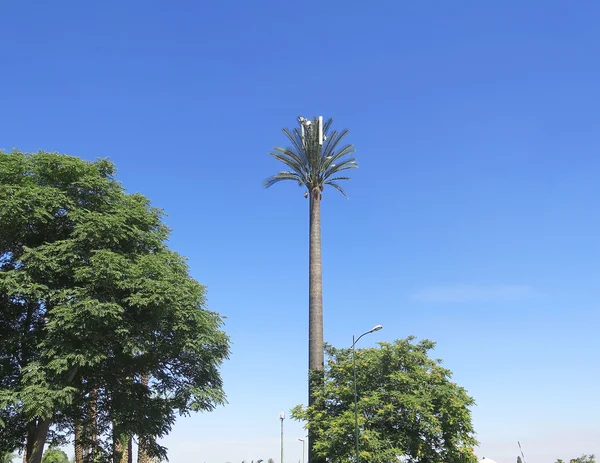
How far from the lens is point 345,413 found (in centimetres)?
2950

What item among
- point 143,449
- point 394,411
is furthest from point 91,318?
point 394,411

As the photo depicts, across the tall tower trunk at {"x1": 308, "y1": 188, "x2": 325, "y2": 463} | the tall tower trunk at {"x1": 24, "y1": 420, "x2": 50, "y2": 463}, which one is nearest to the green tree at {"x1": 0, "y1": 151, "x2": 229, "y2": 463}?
the tall tower trunk at {"x1": 24, "y1": 420, "x2": 50, "y2": 463}

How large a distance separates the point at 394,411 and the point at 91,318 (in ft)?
56.0

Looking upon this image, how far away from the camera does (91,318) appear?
26.4m

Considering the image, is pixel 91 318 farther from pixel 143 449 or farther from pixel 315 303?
pixel 315 303

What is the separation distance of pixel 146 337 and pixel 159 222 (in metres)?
8.06

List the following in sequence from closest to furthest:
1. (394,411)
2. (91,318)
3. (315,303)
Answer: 1. (91,318)
2. (394,411)
3. (315,303)

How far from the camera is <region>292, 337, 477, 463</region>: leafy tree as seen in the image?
94.5 ft

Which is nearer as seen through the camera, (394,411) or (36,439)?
(36,439)

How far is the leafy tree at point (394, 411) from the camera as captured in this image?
28.8 metres

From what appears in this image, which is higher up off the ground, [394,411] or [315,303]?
[315,303]

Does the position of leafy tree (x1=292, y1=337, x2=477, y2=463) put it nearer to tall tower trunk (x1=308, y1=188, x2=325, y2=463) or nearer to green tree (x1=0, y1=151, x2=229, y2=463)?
tall tower trunk (x1=308, y1=188, x2=325, y2=463)

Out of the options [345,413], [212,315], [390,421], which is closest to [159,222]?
[212,315]

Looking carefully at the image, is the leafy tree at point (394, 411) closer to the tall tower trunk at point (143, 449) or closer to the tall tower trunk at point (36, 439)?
the tall tower trunk at point (143, 449)
